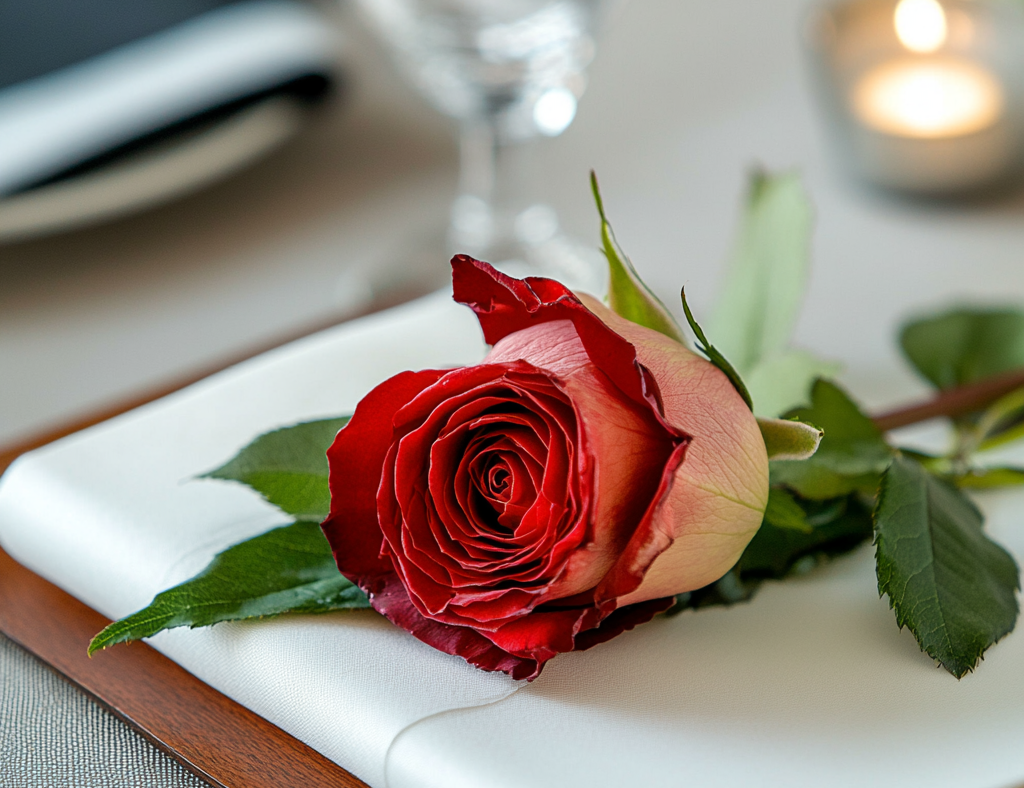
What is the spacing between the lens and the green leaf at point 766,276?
23cm

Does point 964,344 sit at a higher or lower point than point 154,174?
lower

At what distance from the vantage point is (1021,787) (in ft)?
0.48

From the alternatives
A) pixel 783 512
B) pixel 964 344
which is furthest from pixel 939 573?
pixel 964 344

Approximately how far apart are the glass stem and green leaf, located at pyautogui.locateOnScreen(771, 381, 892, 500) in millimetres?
284

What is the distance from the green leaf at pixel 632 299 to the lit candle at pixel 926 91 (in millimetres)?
318

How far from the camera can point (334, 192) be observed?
1.69 feet

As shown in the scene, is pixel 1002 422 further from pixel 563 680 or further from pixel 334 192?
pixel 334 192

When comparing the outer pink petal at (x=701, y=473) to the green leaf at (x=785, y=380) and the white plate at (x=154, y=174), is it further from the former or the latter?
the white plate at (x=154, y=174)

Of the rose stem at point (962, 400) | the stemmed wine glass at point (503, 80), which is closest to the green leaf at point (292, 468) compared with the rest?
the rose stem at point (962, 400)

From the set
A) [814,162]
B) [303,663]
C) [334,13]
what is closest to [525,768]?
[303,663]

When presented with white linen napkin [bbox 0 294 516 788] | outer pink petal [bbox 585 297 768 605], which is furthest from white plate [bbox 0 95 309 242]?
outer pink petal [bbox 585 297 768 605]

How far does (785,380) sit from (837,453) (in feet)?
0.06

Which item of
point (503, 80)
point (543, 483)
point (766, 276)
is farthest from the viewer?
point (503, 80)

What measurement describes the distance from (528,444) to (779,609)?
2.6 inches
